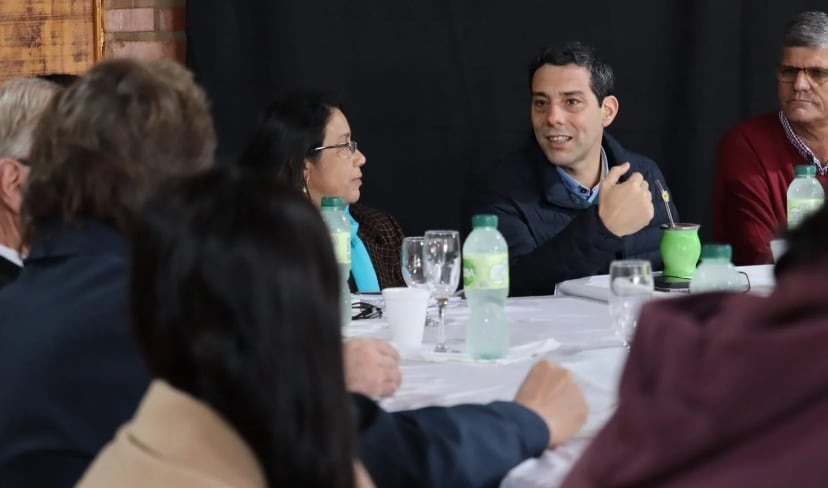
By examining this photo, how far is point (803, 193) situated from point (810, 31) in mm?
655

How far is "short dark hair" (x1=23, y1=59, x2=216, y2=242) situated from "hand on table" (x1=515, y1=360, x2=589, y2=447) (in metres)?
0.52

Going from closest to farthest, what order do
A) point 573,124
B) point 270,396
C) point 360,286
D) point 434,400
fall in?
1. point 270,396
2. point 434,400
3. point 360,286
4. point 573,124

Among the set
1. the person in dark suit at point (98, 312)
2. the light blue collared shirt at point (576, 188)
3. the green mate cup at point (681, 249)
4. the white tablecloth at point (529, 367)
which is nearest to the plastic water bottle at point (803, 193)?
the green mate cup at point (681, 249)

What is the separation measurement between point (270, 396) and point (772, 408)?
35 cm

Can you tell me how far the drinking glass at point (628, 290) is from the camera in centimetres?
199

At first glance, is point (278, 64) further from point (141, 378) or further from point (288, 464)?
point (288, 464)

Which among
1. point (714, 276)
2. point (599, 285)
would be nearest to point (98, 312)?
point (714, 276)

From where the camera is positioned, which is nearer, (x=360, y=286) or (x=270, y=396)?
(x=270, y=396)

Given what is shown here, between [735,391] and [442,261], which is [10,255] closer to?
[442,261]

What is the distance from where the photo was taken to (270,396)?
2.77 ft

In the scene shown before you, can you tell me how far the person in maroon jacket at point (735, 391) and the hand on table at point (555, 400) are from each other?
0.72 metres

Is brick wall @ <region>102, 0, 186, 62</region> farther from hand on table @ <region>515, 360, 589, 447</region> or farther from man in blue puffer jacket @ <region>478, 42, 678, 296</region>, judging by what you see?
hand on table @ <region>515, 360, 589, 447</region>

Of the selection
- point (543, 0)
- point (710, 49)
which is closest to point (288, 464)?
point (543, 0)

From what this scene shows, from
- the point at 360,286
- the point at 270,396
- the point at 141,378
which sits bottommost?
the point at 360,286
